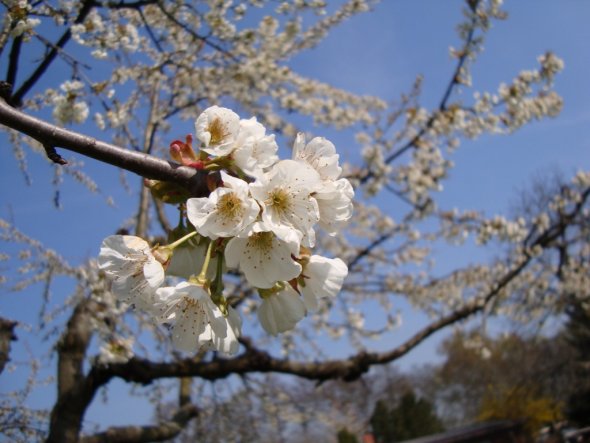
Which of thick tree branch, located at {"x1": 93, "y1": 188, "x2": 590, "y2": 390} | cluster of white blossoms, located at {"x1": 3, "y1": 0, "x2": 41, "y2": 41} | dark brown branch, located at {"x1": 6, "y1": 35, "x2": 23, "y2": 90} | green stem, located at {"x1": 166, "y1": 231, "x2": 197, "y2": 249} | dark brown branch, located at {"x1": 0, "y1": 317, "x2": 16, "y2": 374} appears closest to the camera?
green stem, located at {"x1": 166, "y1": 231, "x2": 197, "y2": 249}

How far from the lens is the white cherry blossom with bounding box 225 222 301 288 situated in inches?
39.6

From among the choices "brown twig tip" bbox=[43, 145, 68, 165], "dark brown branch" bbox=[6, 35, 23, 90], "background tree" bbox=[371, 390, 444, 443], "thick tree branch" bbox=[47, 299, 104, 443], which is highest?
"dark brown branch" bbox=[6, 35, 23, 90]

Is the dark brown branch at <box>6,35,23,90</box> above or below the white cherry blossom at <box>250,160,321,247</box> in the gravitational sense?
above

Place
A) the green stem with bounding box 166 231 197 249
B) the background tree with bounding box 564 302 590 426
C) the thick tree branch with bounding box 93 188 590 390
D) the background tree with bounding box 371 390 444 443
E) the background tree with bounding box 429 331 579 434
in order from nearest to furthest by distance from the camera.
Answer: the green stem with bounding box 166 231 197 249
the thick tree branch with bounding box 93 188 590 390
the background tree with bounding box 564 302 590 426
the background tree with bounding box 429 331 579 434
the background tree with bounding box 371 390 444 443

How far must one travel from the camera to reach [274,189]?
3.29 ft

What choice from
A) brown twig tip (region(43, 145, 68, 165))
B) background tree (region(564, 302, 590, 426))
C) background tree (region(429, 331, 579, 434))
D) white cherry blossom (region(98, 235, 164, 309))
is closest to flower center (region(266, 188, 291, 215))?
white cherry blossom (region(98, 235, 164, 309))

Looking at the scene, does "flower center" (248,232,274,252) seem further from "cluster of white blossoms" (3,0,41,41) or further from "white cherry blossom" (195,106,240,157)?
"cluster of white blossoms" (3,0,41,41)

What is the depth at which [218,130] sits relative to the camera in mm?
1080

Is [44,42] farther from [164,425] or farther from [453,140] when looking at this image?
[453,140]

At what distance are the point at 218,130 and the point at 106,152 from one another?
0.22 m

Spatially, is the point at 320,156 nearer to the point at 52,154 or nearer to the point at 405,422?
the point at 52,154

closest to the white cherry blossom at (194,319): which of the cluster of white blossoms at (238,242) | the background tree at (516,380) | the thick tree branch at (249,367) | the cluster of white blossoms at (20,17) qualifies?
the cluster of white blossoms at (238,242)

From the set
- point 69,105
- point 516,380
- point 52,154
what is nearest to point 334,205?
point 52,154

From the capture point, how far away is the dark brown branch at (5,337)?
286 cm
